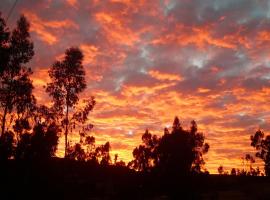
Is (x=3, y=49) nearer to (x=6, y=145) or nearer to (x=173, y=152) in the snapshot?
(x=6, y=145)

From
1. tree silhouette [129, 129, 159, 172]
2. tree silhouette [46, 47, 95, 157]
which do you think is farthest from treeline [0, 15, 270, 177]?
tree silhouette [129, 129, 159, 172]

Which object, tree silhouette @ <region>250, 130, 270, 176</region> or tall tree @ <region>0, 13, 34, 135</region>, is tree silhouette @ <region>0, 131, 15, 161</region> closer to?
tall tree @ <region>0, 13, 34, 135</region>

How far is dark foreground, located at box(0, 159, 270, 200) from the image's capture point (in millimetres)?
41812

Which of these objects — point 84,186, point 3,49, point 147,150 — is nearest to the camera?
point 3,49

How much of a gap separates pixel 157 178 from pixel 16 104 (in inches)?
982

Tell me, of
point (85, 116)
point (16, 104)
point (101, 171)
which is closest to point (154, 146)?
point (101, 171)

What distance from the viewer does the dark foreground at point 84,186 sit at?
1646 inches

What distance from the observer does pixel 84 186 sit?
178ft

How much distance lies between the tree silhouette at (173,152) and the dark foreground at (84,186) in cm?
237

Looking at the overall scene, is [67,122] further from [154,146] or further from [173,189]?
[154,146]

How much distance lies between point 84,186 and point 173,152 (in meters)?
15.2

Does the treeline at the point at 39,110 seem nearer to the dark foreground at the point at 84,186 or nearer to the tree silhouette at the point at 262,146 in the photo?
the dark foreground at the point at 84,186

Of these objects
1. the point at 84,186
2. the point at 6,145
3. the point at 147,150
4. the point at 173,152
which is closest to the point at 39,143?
the point at 6,145

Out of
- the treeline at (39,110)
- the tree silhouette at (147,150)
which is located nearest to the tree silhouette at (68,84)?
the treeline at (39,110)
